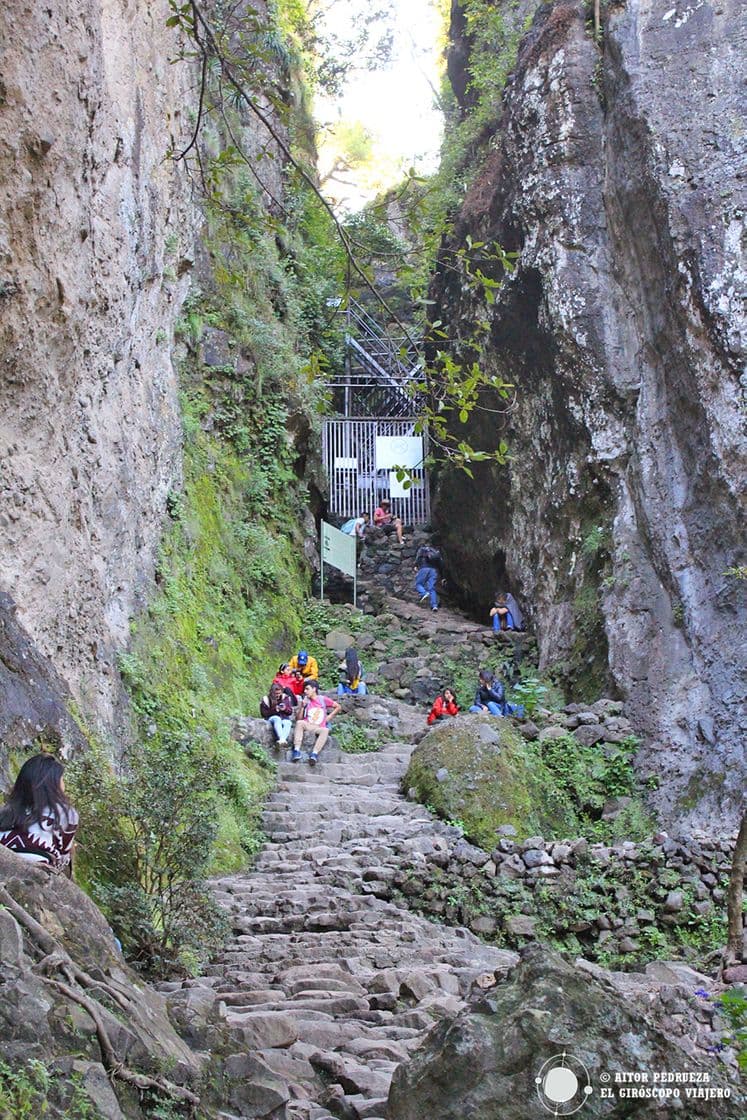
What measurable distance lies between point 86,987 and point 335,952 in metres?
3.82

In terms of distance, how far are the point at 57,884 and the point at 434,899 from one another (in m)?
5.45

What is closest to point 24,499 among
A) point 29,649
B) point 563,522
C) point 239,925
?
point 29,649

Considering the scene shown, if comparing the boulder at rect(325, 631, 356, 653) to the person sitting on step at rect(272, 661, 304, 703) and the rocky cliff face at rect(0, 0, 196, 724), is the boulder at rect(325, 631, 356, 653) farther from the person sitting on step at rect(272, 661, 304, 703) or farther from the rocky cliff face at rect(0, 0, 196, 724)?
the rocky cliff face at rect(0, 0, 196, 724)

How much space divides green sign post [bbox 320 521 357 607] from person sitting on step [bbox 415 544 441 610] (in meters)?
1.27

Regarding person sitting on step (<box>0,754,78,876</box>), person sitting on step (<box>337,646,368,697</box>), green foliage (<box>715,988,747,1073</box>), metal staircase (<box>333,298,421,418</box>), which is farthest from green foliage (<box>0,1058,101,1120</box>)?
metal staircase (<box>333,298,421,418</box>)

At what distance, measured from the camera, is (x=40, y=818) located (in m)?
4.58

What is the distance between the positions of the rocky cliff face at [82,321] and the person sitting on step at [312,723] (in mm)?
2826

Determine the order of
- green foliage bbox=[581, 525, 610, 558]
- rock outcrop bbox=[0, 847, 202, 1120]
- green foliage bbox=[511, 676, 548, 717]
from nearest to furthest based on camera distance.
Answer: rock outcrop bbox=[0, 847, 202, 1120]
green foliage bbox=[511, 676, 548, 717]
green foliage bbox=[581, 525, 610, 558]

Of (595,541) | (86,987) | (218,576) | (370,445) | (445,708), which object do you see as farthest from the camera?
(370,445)

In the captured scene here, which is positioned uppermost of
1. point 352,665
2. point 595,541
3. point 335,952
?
point 595,541

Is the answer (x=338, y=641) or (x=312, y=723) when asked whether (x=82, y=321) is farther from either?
(x=338, y=641)

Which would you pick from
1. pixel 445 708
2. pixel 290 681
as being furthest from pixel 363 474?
pixel 445 708

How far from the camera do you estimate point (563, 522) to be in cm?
1568

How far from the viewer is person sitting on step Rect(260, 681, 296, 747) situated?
41.7 ft
